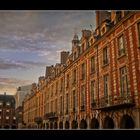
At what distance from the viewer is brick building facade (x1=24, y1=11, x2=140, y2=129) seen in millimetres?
13742

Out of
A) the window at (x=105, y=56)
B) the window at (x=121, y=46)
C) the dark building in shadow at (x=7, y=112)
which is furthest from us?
the dark building in shadow at (x=7, y=112)

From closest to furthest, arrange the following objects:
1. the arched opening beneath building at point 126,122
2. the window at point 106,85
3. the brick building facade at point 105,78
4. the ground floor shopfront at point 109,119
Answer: the ground floor shopfront at point 109,119 < the brick building facade at point 105,78 < the arched opening beneath building at point 126,122 < the window at point 106,85

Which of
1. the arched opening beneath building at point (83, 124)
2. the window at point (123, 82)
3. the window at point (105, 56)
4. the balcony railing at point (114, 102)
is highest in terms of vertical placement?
the window at point (105, 56)

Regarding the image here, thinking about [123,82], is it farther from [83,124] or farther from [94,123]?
[83,124]

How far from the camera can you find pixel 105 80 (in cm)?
1722

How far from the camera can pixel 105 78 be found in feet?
56.5

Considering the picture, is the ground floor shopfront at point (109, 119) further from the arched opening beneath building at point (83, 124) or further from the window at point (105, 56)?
the window at point (105, 56)

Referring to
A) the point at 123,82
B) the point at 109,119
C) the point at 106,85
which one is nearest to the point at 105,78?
the point at 106,85

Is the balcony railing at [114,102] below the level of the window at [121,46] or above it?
below

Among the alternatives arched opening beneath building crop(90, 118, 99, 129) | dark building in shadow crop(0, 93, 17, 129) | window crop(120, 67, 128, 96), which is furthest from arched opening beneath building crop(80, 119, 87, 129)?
dark building in shadow crop(0, 93, 17, 129)

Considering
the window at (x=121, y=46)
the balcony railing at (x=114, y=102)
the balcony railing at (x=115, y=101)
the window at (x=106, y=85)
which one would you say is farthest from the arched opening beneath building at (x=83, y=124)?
the window at (x=121, y=46)

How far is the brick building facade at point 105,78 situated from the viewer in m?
13.7

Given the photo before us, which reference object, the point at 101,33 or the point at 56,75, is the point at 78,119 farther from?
the point at 56,75
